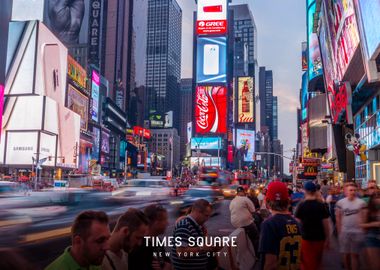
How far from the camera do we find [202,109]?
132 m

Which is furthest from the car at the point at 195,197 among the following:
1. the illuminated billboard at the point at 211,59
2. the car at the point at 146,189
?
the illuminated billboard at the point at 211,59

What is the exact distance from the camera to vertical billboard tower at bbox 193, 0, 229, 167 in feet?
430

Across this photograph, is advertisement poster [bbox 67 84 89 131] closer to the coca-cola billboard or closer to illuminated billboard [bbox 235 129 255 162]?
the coca-cola billboard

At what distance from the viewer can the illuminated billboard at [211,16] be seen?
13525 centimetres

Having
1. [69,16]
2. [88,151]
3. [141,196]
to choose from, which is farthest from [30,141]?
[141,196]

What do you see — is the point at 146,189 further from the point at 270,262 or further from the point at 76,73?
the point at 76,73

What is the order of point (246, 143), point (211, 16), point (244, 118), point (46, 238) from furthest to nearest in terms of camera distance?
point (244, 118), point (246, 143), point (211, 16), point (46, 238)

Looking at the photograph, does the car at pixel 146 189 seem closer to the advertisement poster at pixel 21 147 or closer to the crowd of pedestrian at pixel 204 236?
the crowd of pedestrian at pixel 204 236

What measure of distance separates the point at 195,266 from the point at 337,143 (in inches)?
1820

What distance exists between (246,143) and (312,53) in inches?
4568

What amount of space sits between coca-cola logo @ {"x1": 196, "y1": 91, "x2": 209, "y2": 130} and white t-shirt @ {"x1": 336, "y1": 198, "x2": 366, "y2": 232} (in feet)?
401

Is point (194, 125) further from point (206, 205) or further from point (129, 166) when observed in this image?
point (206, 205)

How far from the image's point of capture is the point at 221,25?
13562cm

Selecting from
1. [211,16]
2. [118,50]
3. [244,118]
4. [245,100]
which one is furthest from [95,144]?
[245,100]
